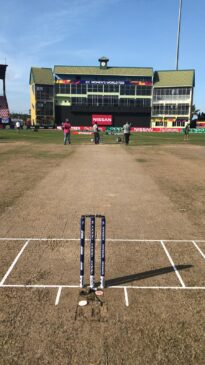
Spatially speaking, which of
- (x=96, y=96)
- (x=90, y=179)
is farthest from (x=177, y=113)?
(x=90, y=179)

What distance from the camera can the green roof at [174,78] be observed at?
303 feet

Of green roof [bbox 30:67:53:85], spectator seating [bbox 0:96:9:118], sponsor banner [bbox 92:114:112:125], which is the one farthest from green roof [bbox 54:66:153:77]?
spectator seating [bbox 0:96:9:118]

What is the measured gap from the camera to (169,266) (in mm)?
6289

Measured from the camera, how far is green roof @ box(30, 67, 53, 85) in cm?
9146

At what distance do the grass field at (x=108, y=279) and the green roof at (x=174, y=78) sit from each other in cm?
8714

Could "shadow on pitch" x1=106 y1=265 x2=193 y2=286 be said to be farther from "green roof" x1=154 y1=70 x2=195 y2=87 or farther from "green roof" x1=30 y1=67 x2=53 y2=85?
"green roof" x1=154 y1=70 x2=195 y2=87

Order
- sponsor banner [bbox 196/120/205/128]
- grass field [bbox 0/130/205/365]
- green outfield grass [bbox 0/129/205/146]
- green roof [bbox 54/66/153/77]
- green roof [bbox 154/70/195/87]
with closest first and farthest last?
grass field [bbox 0/130/205/365], green outfield grass [bbox 0/129/205/146], sponsor banner [bbox 196/120/205/128], green roof [bbox 54/66/153/77], green roof [bbox 154/70/195/87]

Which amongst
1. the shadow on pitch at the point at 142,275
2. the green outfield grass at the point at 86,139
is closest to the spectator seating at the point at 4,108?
the green outfield grass at the point at 86,139

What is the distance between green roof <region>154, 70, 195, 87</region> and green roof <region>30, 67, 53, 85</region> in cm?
3179

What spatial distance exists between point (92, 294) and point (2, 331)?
4.96ft

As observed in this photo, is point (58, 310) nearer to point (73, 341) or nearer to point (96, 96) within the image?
point (73, 341)

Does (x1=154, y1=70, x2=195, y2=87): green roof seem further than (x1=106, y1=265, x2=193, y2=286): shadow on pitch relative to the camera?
Yes

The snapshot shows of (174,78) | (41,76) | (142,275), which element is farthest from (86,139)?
(174,78)

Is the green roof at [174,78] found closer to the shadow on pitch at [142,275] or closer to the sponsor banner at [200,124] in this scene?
the sponsor banner at [200,124]
